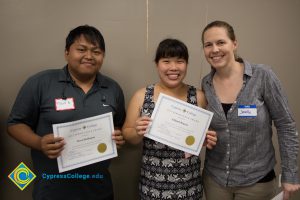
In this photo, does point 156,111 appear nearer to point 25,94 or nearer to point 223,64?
point 223,64

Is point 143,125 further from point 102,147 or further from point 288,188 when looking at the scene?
point 288,188

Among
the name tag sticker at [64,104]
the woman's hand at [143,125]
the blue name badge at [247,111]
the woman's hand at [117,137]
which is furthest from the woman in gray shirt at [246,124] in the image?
the name tag sticker at [64,104]

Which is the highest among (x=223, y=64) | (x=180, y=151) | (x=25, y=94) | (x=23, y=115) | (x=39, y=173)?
(x=223, y=64)

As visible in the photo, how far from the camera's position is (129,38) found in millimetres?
2150

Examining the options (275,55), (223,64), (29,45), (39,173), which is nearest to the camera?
(223,64)

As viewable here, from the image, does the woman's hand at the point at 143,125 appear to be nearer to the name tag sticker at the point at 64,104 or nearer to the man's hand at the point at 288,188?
the name tag sticker at the point at 64,104

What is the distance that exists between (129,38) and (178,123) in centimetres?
94

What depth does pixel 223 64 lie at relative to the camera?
1601 mm

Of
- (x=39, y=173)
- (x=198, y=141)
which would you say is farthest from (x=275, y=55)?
(x=39, y=173)

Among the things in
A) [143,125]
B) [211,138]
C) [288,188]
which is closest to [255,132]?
[211,138]

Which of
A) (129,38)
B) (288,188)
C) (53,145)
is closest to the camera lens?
(53,145)

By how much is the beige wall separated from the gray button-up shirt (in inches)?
29.9

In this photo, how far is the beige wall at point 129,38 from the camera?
6.55 ft

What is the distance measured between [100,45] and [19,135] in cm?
77
